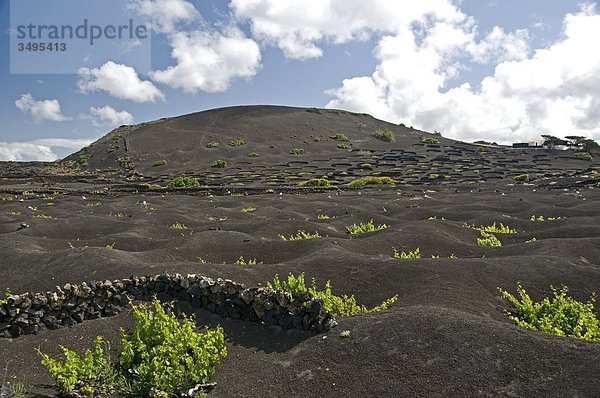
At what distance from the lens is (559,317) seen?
39.8 ft

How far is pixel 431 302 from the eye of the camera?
42.9 ft

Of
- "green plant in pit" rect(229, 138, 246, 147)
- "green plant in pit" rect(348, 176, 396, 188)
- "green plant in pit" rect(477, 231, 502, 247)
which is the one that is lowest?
"green plant in pit" rect(477, 231, 502, 247)

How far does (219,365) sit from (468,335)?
19.1 ft

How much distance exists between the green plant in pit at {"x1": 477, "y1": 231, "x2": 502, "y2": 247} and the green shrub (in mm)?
17292

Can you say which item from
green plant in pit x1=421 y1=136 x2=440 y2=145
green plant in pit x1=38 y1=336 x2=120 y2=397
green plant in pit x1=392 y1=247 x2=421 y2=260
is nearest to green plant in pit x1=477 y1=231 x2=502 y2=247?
green plant in pit x1=392 y1=247 x2=421 y2=260

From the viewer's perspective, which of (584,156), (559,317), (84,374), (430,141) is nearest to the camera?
(84,374)

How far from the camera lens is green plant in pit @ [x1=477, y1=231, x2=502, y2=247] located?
2291cm

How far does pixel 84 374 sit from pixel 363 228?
2007 centimetres

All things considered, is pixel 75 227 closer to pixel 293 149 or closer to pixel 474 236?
pixel 474 236

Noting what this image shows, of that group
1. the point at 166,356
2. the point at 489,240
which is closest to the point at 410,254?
the point at 489,240

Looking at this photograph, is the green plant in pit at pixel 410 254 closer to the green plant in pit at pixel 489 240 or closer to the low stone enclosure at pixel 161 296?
the green plant in pit at pixel 489 240

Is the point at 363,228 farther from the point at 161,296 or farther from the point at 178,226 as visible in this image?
the point at 161,296

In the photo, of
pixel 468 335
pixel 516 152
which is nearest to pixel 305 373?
pixel 468 335

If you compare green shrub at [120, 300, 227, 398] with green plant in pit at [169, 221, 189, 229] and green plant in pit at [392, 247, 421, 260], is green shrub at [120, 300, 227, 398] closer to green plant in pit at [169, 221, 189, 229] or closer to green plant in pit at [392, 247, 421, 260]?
green plant in pit at [392, 247, 421, 260]
